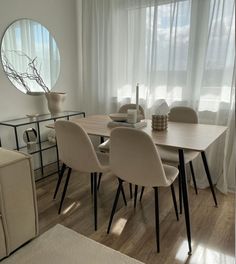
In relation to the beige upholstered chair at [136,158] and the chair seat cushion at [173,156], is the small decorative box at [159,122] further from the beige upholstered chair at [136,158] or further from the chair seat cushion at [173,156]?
the beige upholstered chair at [136,158]

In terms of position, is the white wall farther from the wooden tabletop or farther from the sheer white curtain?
the wooden tabletop

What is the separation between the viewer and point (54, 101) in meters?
2.95

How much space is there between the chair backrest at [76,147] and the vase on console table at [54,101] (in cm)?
105

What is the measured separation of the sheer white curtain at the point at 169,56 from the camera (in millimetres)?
A: 2428

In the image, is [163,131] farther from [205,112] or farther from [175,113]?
[205,112]

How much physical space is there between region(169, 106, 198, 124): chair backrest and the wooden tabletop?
0.73 feet

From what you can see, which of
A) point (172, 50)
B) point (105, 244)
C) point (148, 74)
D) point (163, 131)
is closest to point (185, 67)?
point (172, 50)

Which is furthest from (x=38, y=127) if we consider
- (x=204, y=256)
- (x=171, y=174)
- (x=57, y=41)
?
(x=204, y=256)

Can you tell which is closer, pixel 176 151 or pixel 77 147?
pixel 77 147

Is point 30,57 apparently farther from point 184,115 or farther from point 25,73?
point 184,115

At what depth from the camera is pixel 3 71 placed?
8.54 ft

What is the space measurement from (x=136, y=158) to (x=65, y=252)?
33.2 inches

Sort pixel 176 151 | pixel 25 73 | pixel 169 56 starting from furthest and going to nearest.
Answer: pixel 25 73
pixel 169 56
pixel 176 151

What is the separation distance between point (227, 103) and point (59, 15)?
2361mm
